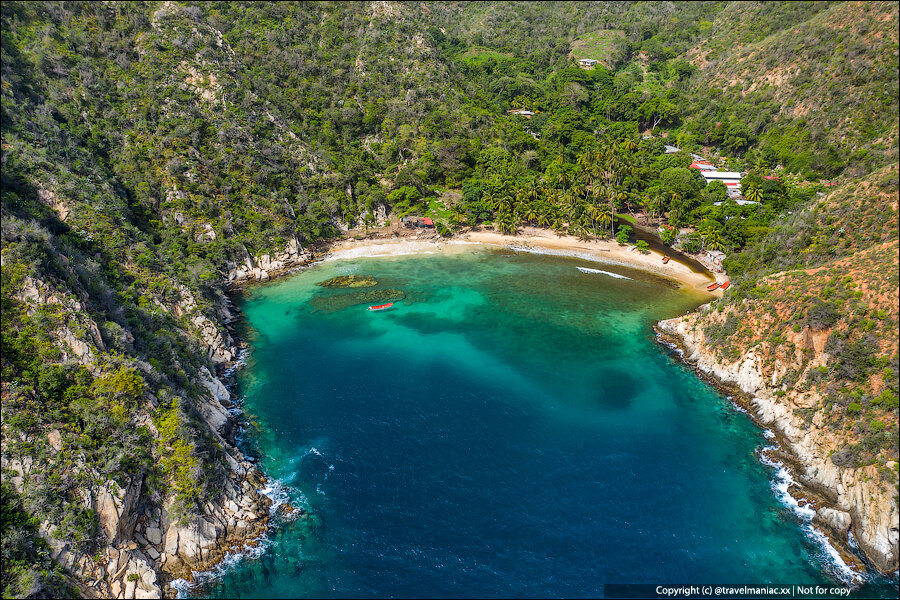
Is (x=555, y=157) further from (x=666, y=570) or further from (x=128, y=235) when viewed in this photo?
(x=666, y=570)

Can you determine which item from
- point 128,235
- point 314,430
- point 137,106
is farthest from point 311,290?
point 137,106

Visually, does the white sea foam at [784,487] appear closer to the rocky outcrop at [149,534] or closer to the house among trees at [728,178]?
the rocky outcrop at [149,534]

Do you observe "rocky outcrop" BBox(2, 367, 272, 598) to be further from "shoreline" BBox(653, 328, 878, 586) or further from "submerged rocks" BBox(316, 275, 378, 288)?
"shoreline" BBox(653, 328, 878, 586)

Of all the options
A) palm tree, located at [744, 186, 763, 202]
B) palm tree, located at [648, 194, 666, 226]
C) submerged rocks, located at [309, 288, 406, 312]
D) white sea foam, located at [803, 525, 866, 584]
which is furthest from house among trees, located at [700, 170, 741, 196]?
white sea foam, located at [803, 525, 866, 584]

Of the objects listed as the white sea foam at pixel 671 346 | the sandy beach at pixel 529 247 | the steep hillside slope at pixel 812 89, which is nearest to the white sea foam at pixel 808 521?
the white sea foam at pixel 671 346

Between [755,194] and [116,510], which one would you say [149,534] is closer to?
[116,510]

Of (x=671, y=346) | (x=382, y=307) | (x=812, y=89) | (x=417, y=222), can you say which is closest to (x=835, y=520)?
(x=671, y=346)
